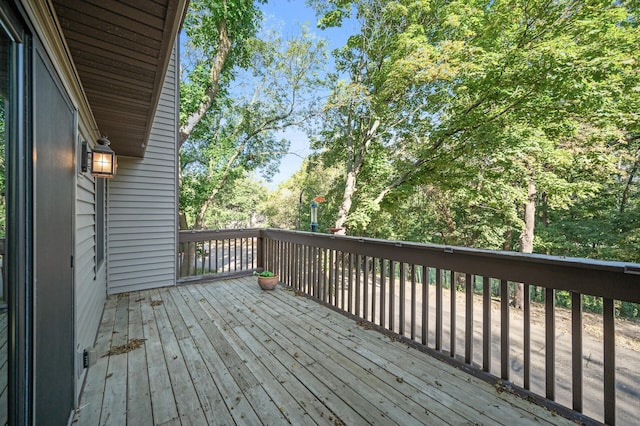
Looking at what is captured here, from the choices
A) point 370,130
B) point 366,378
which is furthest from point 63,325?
point 370,130

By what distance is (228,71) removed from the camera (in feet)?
30.4

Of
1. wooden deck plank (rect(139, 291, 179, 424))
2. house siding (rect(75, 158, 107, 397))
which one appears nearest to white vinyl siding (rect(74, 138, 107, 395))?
house siding (rect(75, 158, 107, 397))

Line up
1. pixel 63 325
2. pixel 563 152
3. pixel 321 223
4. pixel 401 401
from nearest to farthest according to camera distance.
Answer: pixel 63 325
pixel 401 401
pixel 563 152
pixel 321 223

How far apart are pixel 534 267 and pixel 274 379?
193 cm

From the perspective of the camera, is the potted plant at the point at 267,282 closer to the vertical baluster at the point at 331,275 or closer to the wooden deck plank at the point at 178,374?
the vertical baluster at the point at 331,275

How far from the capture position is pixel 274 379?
204cm

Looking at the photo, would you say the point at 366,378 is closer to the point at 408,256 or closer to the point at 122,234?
the point at 408,256

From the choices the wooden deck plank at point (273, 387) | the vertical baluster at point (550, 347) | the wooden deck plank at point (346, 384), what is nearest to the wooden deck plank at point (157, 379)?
the wooden deck plank at point (273, 387)

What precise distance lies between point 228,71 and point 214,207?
6973mm

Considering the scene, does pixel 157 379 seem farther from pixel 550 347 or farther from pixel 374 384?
pixel 550 347

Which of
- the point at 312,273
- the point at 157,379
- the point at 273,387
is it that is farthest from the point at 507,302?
the point at 157,379

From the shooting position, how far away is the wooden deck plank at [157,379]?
5.57 ft

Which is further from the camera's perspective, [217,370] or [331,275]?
[331,275]

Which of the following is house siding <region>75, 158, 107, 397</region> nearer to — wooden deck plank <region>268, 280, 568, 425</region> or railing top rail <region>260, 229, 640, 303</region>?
wooden deck plank <region>268, 280, 568, 425</region>
